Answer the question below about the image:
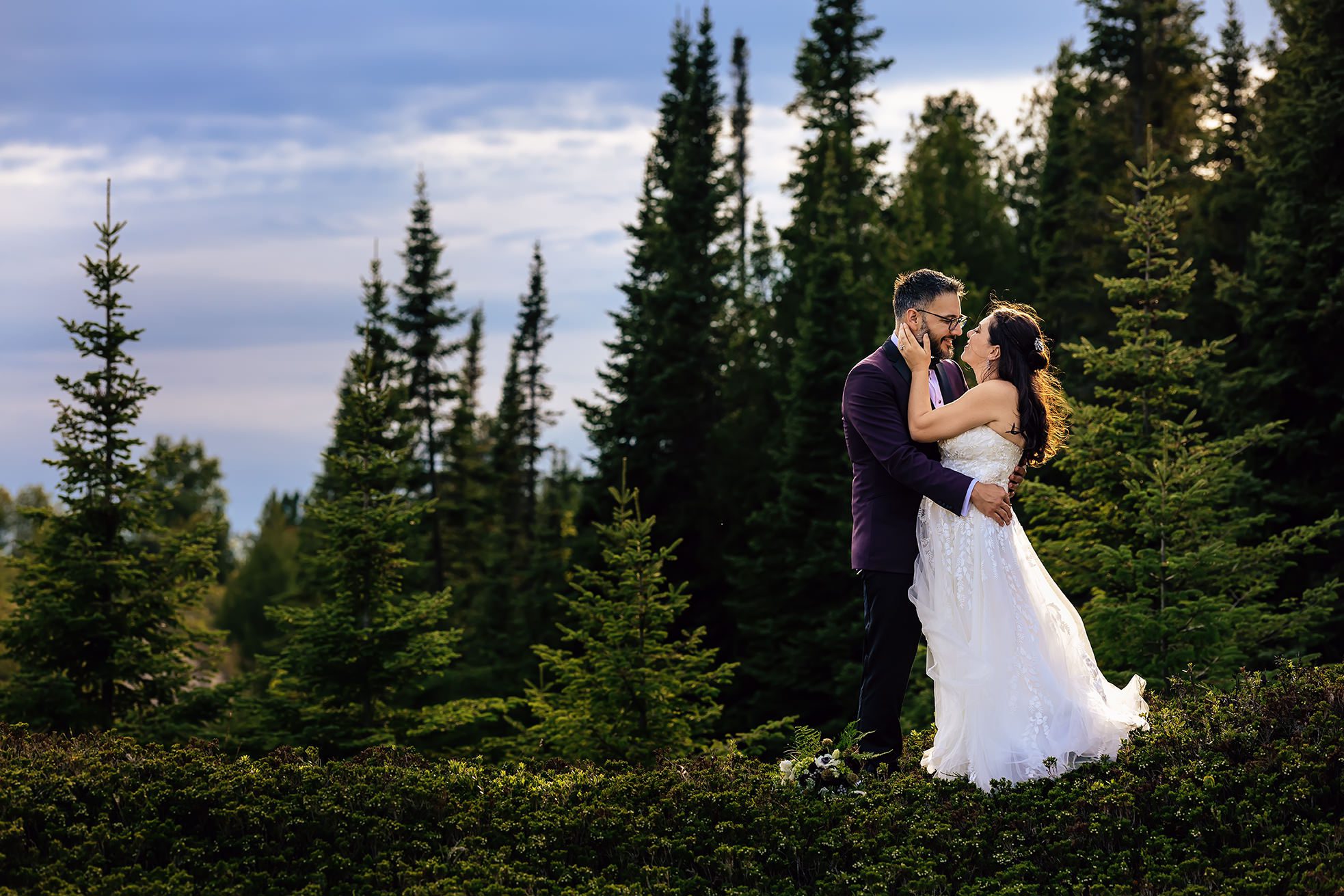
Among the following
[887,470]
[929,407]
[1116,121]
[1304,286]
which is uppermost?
[1116,121]

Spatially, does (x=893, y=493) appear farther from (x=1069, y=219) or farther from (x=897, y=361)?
(x=1069, y=219)

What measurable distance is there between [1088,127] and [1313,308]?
64.2ft

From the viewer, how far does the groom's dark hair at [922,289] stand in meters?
7.54

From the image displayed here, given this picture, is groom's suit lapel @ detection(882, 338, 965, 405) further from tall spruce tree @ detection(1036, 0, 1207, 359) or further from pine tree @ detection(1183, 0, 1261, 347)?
tall spruce tree @ detection(1036, 0, 1207, 359)

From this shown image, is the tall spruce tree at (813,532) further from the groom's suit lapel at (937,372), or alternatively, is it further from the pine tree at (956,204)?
the groom's suit lapel at (937,372)

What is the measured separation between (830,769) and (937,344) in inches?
113

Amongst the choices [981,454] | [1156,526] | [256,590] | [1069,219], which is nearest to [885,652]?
[981,454]

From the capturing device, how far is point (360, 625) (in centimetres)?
1770

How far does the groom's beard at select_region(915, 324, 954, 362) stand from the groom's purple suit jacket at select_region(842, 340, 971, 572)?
0.20 meters

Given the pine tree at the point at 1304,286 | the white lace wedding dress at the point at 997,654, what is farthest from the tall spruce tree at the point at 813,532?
the white lace wedding dress at the point at 997,654

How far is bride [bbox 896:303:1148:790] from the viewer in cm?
747

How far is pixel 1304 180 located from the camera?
80.2 feet

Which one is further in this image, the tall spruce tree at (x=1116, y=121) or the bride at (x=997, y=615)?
the tall spruce tree at (x=1116, y=121)

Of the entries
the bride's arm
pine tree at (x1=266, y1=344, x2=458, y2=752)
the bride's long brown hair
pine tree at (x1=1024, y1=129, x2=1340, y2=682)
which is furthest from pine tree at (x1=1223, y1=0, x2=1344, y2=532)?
the bride's arm
